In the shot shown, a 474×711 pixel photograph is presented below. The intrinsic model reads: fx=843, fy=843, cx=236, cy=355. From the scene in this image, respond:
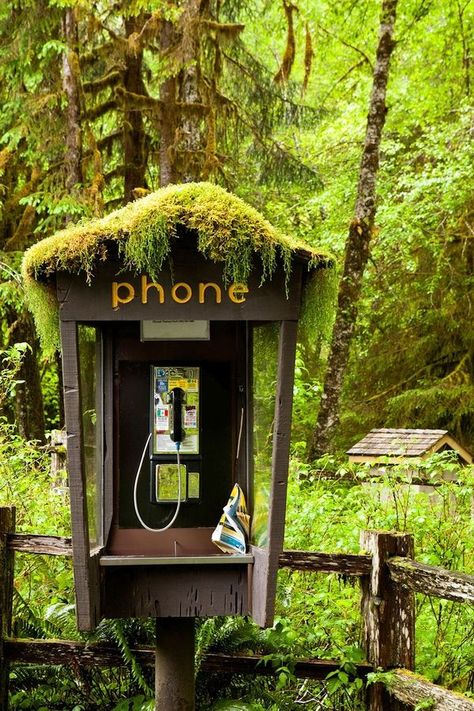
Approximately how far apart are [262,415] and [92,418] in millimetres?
895

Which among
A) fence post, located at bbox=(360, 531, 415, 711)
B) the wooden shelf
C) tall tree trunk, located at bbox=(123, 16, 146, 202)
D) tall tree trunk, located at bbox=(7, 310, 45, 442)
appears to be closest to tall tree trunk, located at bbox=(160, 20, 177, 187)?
tall tree trunk, located at bbox=(123, 16, 146, 202)

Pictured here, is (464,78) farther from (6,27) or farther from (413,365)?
(6,27)

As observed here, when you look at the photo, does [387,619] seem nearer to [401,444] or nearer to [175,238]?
[175,238]

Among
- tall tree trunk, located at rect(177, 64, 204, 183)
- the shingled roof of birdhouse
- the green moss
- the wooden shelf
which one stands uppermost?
tall tree trunk, located at rect(177, 64, 204, 183)

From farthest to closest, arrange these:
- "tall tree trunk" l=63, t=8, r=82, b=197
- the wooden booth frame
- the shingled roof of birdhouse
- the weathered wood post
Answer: "tall tree trunk" l=63, t=8, r=82, b=197
the shingled roof of birdhouse
the weathered wood post
the wooden booth frame

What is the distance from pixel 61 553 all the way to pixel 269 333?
1.84 m

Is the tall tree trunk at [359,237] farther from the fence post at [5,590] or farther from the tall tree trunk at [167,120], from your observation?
the fence post at [5,590]

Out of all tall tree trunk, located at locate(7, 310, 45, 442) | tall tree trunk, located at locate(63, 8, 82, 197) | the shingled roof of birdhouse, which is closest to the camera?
the shingled roof of birdhouse

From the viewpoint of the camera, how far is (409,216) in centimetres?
1361

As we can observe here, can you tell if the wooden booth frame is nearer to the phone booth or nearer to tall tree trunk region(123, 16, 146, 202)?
the phone booth

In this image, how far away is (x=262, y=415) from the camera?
4.34 m

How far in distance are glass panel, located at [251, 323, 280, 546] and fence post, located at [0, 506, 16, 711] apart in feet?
5.05

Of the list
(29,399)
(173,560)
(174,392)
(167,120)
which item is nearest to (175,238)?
(174,392)

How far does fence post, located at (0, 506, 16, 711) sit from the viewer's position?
15.9ft
